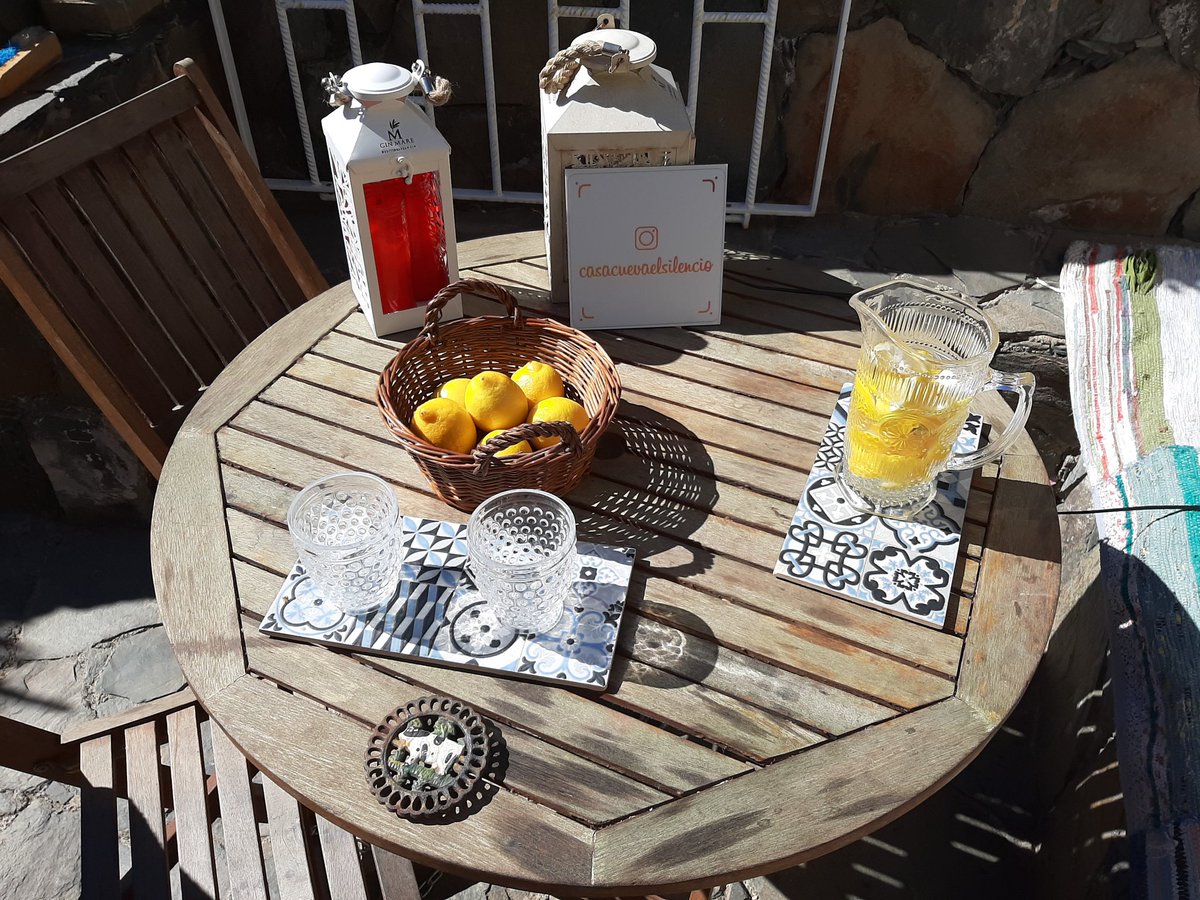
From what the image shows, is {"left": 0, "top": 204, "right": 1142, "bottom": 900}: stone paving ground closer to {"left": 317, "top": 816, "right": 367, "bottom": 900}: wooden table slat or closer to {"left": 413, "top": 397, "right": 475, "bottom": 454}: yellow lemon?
{"left": 317, "top": 816, "right": 367, "bottom": 900}: wooden table slat

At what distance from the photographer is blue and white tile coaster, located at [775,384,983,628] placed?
1154mm

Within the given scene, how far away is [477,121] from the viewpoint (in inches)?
107

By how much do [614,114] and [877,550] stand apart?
0.80 meters

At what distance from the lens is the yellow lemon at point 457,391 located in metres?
1.25

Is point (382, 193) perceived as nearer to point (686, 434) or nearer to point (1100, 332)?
point (686, 434)

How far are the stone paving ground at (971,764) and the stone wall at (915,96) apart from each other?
14cm

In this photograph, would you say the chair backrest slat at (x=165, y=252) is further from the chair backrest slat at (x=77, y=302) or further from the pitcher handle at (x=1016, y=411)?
the pitcher handle at (x=1016, y=411)

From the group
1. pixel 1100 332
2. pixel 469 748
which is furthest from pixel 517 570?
pixel 1100 332

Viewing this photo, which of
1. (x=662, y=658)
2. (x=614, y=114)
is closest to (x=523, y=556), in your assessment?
(x=662, y=658)

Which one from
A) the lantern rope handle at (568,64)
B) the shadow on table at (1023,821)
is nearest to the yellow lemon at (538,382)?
the lantern rope handle at (568,64)

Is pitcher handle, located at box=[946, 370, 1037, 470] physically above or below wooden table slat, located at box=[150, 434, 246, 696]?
above

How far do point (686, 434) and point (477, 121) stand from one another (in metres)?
1.70

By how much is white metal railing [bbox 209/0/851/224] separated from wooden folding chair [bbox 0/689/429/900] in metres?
1.73

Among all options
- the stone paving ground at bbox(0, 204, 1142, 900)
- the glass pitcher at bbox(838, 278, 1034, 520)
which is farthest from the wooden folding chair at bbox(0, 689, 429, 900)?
the glass pitcher at bbox(838, 278, 1034, 520)
